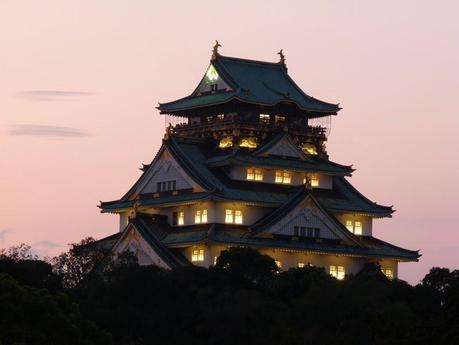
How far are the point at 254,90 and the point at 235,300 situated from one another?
107 feet

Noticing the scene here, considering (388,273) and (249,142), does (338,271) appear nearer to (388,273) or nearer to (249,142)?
(388,273)

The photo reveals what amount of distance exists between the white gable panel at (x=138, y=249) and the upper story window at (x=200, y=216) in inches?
205

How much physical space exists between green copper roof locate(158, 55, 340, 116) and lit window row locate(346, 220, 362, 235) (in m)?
9.72

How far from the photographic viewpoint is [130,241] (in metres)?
140

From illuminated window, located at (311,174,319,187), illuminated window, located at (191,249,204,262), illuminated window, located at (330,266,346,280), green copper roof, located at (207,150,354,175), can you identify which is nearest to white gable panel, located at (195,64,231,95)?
green copper roof, located at (207,150,354,175)

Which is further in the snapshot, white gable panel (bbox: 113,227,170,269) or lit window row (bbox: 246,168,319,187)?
lit window row (bbox: 246,168,319,187)

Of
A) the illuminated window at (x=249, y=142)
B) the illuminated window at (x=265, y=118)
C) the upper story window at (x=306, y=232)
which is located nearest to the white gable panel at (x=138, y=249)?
the upper story window at (x=306, y=232)

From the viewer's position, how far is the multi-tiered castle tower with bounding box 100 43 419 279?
139500 millimetres

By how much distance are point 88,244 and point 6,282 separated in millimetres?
55628

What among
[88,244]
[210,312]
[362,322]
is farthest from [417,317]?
[88,244]

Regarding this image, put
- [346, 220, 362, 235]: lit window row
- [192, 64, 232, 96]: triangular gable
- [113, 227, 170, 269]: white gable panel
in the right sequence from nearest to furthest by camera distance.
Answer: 1. [113, 227, 170, 269]: white gable panel
2. [192, 64, 232, 96]: triangular gable
3. [346, 220, 362, 235]: lit window row

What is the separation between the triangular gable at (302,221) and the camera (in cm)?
13962

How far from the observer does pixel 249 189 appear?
14325cm

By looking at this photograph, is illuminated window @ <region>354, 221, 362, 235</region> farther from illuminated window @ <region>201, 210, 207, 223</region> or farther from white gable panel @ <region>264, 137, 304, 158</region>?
illuminated window @ <region>201, 210, 207, 223</region>
